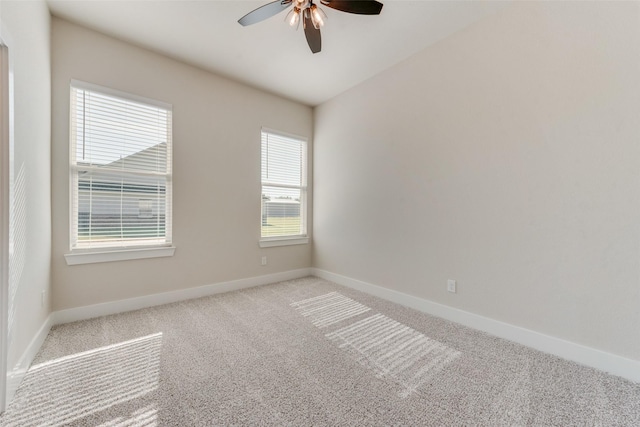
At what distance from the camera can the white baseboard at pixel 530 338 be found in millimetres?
1757

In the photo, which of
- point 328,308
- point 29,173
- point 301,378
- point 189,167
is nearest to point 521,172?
point 328,308

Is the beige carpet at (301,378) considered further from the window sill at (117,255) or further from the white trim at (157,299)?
the window sill at (117,255)

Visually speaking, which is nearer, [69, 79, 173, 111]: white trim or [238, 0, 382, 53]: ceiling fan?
[238, 0, 382, 53]: ceiling fan

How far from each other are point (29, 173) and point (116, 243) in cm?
107

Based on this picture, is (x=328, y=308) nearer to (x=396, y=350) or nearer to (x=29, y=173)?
(x=396, y=350)

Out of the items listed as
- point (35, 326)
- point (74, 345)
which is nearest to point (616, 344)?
point (74, 345)

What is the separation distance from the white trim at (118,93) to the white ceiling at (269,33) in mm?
543

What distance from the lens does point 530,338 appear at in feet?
7.01

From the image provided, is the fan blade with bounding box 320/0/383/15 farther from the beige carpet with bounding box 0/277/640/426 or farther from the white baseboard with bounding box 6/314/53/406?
the white baseboard with bounding box 6/314/53/406

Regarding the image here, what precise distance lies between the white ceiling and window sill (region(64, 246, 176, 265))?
2180mm

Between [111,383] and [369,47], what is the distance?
3.56 m

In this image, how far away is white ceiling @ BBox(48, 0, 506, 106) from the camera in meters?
2.26

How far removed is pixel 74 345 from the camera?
2088 millimetres

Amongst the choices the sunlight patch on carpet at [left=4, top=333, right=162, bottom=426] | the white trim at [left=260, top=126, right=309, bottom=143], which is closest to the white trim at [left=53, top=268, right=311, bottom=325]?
the sunlight patch on carpet at [left=4, top=333, right=162, bottom=426]
